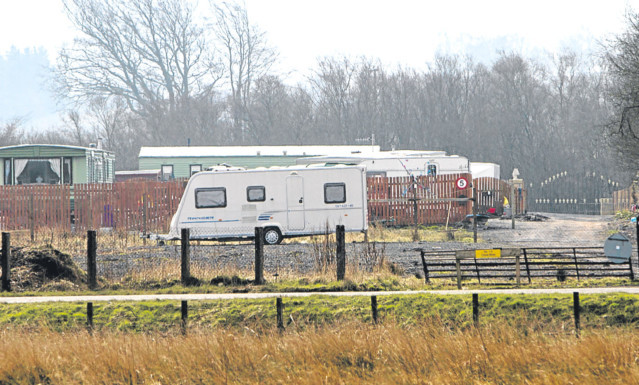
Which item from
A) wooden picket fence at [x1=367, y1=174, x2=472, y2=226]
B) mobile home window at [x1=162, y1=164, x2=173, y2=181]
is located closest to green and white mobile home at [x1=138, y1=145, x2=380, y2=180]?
mobile home window at [x1=162, y1=164, x2=173, y2=181]

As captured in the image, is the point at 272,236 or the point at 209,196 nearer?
the point at 272,236

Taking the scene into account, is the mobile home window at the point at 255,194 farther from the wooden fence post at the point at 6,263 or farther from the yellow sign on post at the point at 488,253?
the yellow sign on post at the point at 488,253

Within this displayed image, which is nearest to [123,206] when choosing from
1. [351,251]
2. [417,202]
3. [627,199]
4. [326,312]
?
[417,202]

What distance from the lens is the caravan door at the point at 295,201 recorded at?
25750mm

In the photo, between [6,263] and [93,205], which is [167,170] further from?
[6,263]

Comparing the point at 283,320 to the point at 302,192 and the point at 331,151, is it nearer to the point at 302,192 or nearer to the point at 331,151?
the point at 302,192

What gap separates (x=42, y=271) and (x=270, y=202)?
943cm

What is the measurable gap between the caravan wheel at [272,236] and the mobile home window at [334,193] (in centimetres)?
168

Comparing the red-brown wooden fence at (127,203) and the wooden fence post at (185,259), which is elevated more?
the red-brown wooden fence at (127,203)

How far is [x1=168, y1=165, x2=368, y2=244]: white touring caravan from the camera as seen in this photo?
84.5 ft

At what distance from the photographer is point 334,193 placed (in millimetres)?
25938

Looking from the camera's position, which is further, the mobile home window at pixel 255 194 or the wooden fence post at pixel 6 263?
the mobile home window at pixel 255 194

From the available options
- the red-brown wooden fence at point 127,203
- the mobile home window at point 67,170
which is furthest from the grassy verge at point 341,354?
the mobile home window at point 67,170

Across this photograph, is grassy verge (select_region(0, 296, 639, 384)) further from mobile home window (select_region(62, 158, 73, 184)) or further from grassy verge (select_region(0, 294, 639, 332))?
mobile home window (select_region(62, 158, 73, 184))
